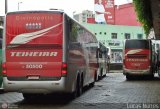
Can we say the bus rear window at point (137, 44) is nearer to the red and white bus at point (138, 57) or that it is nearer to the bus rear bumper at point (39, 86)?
the red and white bus at point (138, 57)

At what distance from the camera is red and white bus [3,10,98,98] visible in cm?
1409

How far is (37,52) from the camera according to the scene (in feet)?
46.8

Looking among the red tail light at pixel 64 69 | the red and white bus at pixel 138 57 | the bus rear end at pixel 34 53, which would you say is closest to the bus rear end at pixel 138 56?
the red and white bus at pixel 138 57

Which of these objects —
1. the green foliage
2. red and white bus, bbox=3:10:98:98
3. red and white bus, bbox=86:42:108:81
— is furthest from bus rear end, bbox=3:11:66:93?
the green foliage

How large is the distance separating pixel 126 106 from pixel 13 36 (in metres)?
4.46

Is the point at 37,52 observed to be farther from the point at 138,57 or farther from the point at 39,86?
the point at 138,57

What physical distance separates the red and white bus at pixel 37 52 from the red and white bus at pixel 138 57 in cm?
1680

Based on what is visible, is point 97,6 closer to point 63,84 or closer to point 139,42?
→ point 139,42

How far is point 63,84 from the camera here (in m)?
14.0

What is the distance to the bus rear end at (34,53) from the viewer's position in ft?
46.2

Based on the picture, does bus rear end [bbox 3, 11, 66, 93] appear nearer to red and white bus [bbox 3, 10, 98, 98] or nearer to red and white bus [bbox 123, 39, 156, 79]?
red and white bus [bbox 3, 10, 98, 98]

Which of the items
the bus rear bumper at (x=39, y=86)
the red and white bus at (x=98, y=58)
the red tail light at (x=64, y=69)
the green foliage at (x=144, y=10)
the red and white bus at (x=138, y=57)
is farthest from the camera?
the red and white bus at (x=138, y=57)

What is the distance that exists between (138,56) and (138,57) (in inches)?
2.9

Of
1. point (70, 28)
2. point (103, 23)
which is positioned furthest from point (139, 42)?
point (103, 23)
